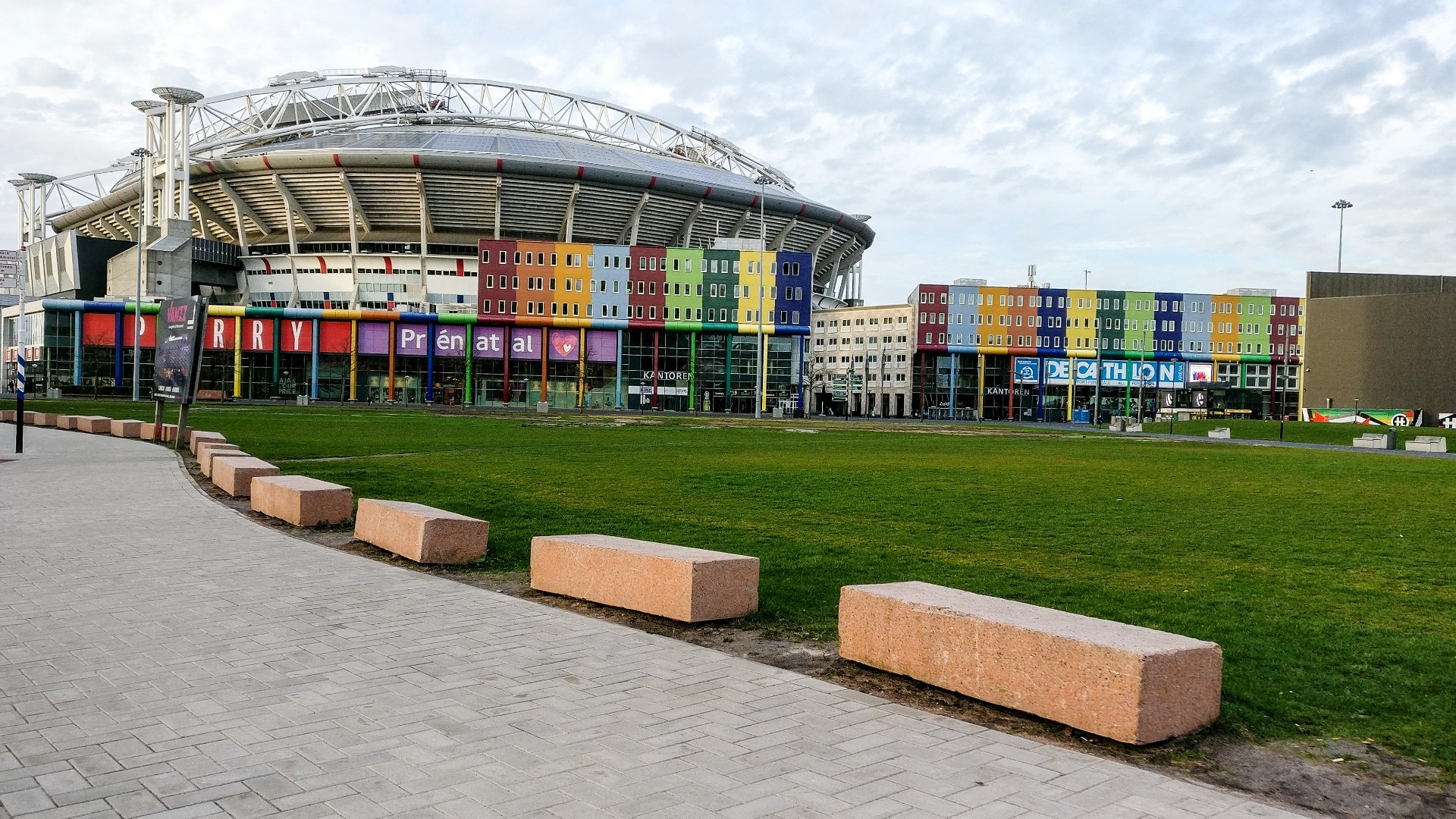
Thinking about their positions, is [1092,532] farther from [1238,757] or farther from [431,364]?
[431,364]

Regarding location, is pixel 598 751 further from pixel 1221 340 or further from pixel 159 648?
pixel 1221 340

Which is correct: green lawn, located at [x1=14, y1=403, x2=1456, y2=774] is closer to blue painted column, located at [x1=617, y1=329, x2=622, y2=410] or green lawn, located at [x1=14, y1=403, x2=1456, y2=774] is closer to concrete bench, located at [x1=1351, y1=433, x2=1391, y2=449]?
concrete bench, located at [x1=1351, y1=433, x2=1391, y2=449]

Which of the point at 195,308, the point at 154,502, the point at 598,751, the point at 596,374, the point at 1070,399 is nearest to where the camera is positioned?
the point at 598,751

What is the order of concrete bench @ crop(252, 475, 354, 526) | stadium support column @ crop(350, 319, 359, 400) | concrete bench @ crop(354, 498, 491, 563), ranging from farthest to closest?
stadium support column @ crop(350, 319, 359, 400) < concrete bench @ crop(252, 475, 354, 526) < concrete bench @ crop(354, 498, 491, 563)

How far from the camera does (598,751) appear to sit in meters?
4.57

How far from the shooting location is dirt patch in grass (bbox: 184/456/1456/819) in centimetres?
424

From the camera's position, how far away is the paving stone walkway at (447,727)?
4023 millimetres

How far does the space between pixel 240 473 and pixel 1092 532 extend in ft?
39.2

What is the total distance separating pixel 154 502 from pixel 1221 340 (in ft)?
373

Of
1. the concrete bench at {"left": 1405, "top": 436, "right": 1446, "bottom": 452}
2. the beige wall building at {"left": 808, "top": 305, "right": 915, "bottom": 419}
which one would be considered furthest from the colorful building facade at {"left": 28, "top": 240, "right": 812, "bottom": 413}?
the concrete bench at {"left": 1405, "top": 436, "right": 1446, "bottom": 452}

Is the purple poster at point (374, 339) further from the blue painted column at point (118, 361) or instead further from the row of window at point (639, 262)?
the blue painted column at point (118, 361)

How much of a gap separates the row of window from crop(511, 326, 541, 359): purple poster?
5518 millimetres

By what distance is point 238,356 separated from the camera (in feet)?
278

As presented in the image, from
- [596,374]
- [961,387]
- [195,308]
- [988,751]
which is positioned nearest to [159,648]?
[988,751]
